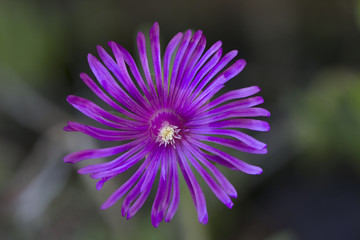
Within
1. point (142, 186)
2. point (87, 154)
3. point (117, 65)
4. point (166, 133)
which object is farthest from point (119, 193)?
point (117, 65)

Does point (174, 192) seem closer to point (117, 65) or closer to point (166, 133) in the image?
point (166, 133)

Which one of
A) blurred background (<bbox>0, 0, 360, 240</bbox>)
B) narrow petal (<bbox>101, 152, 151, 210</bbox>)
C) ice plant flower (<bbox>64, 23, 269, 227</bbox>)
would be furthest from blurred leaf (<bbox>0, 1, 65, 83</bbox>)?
narrow petal (<bbox>101, 152, 151, 210</bbox>)

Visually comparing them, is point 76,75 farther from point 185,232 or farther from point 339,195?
point 339,195

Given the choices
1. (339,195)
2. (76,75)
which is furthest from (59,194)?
(339,195)

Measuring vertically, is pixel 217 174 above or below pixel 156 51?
below

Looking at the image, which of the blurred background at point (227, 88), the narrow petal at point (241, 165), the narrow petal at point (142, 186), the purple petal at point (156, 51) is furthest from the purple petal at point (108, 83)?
the blurred background at point (227, 88)

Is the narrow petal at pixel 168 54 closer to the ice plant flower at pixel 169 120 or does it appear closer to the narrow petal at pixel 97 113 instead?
the ice plant flower at pixel 169 120
